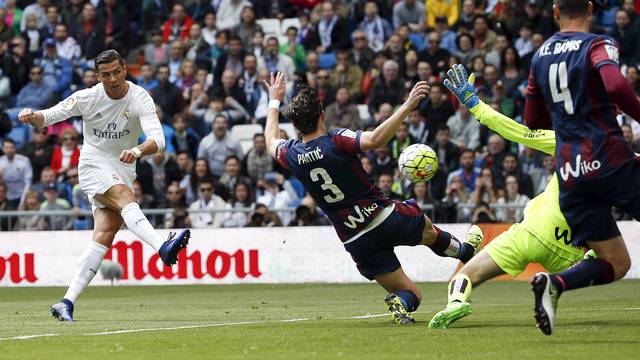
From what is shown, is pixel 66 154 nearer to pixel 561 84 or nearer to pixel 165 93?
pixel 165 93

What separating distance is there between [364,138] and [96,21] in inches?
686

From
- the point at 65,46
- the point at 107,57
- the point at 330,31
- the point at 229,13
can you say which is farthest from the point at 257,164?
the point at 107,57

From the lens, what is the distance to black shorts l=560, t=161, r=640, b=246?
827 cm

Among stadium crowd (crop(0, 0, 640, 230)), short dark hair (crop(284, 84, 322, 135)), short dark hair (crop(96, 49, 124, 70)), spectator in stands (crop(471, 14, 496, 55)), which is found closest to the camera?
short dark hair (crop(284, 84, 322, 135))

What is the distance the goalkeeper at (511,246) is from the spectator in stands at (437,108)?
38.3 feet

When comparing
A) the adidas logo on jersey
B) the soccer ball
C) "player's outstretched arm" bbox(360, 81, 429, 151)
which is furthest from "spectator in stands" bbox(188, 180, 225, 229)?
the adidas logo on jersey

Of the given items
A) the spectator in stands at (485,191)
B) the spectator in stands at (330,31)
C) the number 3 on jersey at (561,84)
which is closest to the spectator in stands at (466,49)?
the spectator in stands at (330,31)

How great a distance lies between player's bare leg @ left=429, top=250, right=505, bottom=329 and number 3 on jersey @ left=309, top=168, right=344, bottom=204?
3.99 ft

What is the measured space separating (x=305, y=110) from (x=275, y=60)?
14.3 m

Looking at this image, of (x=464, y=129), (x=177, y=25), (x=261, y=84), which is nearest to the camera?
(x=464, y=129)

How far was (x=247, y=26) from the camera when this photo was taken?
25.5 meters

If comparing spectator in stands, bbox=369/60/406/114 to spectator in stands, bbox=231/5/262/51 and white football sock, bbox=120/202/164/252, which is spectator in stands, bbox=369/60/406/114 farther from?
white football sock, bbox=120/202/164/252

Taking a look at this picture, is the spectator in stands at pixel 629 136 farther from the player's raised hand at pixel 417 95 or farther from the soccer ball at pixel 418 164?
the player's raised hand at pixel 417 95

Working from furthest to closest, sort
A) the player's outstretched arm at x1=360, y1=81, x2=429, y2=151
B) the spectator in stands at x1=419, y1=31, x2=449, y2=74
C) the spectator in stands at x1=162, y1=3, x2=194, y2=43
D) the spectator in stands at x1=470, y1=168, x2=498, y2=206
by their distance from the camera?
the spectator in stands at x1=162, y1=3, x2=194, y2=43 → the spectator in stands at x1=419, y1=31, x2=449, y2=74 → the spectator in stands at x1=470, y1=168, x2=498, y2=206 → the player's outstretched arm at x1=360, y1=81, x2=429, y2=151
